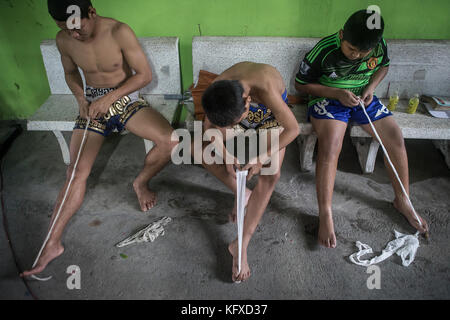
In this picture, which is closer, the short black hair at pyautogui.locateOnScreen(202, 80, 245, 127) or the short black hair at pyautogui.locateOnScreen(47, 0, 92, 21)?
the short black hair at pyautogui.locateOnScreen(202, 80, 245, 127)

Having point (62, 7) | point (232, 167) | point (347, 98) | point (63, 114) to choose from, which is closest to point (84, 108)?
point (63, 114)

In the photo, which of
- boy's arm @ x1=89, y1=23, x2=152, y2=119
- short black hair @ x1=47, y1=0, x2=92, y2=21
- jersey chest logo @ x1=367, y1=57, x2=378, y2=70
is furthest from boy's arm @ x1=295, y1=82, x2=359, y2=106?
short black hair @ x1=47, y1=0, x2=92, y2=21

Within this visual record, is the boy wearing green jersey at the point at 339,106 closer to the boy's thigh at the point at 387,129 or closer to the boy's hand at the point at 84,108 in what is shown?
the boy's thigh at the point at 387,129

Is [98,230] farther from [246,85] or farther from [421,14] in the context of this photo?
[421,14]

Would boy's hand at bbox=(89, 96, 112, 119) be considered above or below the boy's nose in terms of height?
below

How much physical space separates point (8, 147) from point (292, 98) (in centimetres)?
256

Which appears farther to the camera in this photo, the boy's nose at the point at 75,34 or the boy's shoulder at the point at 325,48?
the boy's shoulder at the point at 325,48

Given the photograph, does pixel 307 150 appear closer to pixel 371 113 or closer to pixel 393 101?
pixel 371 113

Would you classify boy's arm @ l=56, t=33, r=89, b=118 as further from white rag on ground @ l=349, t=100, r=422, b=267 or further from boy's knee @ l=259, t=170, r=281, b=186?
white rag on ground @ l=349, t=100, r=422, b=267

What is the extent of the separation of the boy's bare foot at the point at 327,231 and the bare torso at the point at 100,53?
170 centimetres

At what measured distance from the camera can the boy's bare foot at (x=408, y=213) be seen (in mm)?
2098

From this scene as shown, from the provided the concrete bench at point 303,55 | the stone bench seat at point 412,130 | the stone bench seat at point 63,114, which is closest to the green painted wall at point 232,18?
the concrete bench at point 303,55

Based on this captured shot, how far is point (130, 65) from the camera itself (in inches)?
88.5

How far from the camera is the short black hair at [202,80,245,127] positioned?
1505 millimetres
